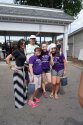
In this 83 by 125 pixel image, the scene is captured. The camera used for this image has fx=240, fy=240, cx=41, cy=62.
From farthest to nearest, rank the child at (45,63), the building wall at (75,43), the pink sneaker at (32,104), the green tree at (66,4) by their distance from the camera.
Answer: the green tree at (66,4)
the building wall at (75,43)
the child at (45,63)
the pink sneaker at (32,104)

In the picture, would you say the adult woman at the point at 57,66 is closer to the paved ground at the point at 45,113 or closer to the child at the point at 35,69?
the paved ground at the point at 45,113

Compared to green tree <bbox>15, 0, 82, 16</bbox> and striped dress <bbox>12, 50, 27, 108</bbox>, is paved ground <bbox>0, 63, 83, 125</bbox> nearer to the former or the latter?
striped dress <bbox>12, 50, 27, 108</bbox>

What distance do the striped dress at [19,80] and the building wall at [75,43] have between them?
2109 cm

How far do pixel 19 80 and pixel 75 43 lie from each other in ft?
78.2

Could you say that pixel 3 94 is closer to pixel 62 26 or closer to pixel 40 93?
pixel 40 93

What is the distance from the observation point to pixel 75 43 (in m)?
29.5

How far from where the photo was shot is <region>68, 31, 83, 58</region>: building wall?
27.6 meters

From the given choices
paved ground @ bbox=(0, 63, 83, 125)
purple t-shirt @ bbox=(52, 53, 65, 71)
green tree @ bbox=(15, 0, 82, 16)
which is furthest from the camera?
green tree @ bbox=(15, 0, 82, 16)

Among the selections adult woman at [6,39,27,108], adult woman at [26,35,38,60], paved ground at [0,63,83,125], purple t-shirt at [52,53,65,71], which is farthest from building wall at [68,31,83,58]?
adult woman at [6,39,27,108]

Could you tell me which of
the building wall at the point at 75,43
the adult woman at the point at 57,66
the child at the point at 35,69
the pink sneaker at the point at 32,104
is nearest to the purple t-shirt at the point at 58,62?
the adult woman at the point at 57,66

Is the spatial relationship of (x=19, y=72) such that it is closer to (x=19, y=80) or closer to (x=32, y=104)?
(x=19, y=80)

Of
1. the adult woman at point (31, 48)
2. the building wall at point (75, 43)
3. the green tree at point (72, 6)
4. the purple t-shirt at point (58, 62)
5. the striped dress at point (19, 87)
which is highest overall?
the green tree at point (72, 6)

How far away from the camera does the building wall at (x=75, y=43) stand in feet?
90.5

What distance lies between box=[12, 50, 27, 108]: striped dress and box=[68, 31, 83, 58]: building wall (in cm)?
2109
